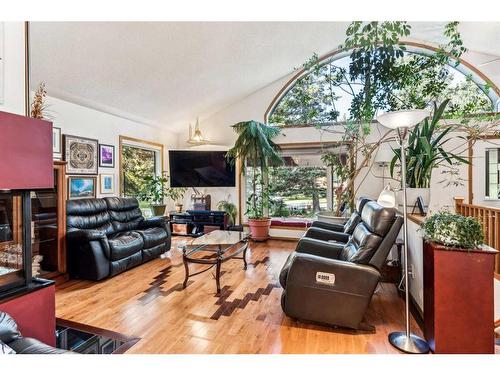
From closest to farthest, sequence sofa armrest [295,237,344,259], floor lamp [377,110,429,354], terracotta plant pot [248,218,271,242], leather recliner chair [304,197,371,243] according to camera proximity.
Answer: floor lamp [377,110,429,354]
sofa armrest [295,237,344,259]
leather recliner chair [304,197,371,243]
terracotta plant pot [248,218,271,242]

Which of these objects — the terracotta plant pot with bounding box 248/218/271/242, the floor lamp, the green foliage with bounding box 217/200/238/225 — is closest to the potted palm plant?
the terracotta plant pot with bounding box 248/218/271/242

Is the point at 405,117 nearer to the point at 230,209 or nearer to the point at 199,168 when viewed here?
the point at 230,209

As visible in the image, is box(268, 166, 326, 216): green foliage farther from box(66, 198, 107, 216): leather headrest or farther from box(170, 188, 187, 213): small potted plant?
box(66, 198, 107, 216): leather headrest

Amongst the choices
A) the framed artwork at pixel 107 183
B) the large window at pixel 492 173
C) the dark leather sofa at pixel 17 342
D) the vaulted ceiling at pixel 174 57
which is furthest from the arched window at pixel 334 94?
the dark leather sofa at pixel 17 342

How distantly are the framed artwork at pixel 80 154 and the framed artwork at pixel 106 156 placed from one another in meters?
0.11

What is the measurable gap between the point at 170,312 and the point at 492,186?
5341 millimetres

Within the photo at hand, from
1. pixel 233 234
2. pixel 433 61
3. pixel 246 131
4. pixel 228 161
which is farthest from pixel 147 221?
pixel 433 61

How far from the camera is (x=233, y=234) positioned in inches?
152

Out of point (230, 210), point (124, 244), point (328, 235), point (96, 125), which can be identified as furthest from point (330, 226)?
point (96, 125)

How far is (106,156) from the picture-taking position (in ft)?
14.4

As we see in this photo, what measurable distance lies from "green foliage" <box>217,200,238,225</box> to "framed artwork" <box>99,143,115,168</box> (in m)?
2.22

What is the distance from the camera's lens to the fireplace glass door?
5.80 ft

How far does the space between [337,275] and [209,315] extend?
1.19 m

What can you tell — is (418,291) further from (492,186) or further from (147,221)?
(147,221)
